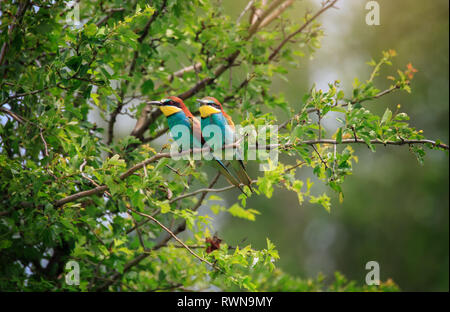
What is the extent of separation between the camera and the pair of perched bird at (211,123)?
10.1ft

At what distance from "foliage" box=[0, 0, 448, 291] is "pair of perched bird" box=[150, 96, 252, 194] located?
0.19 meters

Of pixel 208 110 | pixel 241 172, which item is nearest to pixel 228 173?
pixel 241 172

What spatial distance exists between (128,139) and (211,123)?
32.3 inches

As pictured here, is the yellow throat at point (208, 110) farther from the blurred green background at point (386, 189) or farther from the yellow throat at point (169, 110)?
the blurred green background at point (386, 189)

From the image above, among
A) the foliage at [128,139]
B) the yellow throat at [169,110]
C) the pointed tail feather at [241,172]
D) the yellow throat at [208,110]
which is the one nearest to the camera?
the foliage at [128,139]

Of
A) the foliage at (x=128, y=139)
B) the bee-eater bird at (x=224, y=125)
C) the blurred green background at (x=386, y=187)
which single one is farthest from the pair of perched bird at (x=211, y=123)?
the blurred green background at (x=386, y=187)

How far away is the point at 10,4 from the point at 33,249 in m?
1.97

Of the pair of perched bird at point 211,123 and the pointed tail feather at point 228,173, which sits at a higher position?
the pair of perched bird at point 211,123

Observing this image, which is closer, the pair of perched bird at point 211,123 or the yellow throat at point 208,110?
the pair of perched bird at point 211,123

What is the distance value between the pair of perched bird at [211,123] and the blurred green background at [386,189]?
8.05 metres

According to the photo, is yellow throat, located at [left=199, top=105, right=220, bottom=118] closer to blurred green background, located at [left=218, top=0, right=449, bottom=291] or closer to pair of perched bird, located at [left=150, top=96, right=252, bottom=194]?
pair of perched bird, located at [left=150, top=96, right=252, bottom=194]

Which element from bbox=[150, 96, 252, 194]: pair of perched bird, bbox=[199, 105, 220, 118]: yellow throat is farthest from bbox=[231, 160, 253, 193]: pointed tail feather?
bbox=[199, 105, 220, 118]: yellow throat
